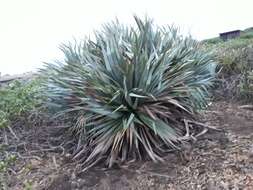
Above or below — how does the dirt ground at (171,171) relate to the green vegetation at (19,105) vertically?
below

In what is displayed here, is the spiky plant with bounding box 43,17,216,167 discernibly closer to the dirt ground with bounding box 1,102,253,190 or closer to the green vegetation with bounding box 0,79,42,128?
the dirt ground with bounding box 1,102,253,190

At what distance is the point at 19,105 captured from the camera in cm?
500

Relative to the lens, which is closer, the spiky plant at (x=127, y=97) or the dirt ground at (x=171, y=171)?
the dirt ground at (x=171, y=171)

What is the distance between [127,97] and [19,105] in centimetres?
183

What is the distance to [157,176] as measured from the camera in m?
3.54

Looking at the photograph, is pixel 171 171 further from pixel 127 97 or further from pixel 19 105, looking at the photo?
pixel 19 105

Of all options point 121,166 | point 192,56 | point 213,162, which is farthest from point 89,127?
point 192,56

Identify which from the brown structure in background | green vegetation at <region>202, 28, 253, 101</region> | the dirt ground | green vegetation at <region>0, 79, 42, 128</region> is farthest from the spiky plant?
the brown structure in background

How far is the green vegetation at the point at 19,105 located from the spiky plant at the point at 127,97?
503 millimetres

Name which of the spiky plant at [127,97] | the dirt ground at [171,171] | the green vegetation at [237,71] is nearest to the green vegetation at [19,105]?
the spiky plant at [127,97]

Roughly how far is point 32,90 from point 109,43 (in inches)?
57.6

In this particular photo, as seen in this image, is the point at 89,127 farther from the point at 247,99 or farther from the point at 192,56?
the point at 247,99

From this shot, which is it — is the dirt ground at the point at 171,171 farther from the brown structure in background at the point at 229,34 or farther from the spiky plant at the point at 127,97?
the brown structure in background at the point at 229,34

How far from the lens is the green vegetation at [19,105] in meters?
4.90
